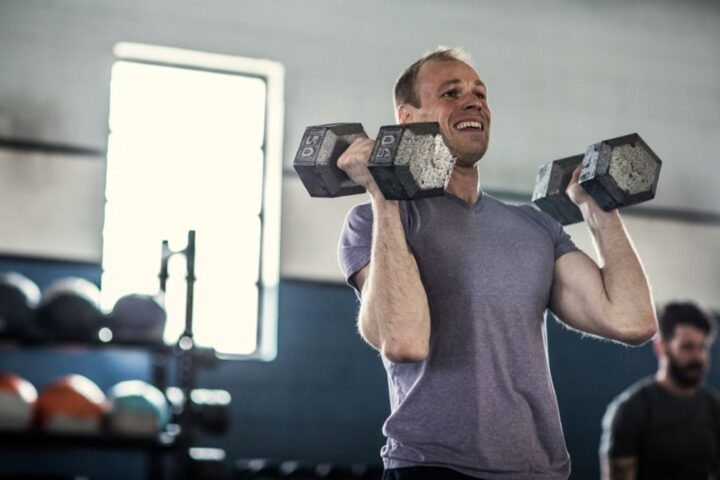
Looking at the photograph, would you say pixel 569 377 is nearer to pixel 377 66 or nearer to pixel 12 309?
pixel 377 66

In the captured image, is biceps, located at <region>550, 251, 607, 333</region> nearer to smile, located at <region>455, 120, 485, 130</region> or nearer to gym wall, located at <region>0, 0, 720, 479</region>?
smile, located at <region>455, 120, 485, 130</region>

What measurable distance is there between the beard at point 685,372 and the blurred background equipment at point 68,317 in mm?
2265

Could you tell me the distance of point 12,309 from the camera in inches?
153

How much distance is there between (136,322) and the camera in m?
3.97

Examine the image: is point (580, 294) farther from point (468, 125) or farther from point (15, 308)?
point (15, 308)

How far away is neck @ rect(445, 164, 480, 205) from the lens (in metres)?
2.07

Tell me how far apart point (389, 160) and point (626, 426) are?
8.21ft

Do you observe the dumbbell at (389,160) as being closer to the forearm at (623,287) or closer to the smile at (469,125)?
the smile at (469,125)

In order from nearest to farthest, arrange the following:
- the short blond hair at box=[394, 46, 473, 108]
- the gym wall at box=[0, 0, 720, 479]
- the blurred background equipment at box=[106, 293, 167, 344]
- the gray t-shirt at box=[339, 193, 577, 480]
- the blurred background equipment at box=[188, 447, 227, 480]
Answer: the gray t-shirt at box=[339, 193, 577, 480]
the short blond hair at box=[394, 46, 473, 108]
the blurred background equipment at box=[188, 447, 227, 480]
the blurred background equipment at box=[106, 293, 167, 344]
the gym wall at box=[0, 0, 720, 479]

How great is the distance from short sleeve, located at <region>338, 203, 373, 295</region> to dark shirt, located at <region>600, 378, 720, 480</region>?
7.64 ft

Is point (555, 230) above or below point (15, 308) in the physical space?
above

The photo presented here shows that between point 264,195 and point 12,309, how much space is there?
177 cm

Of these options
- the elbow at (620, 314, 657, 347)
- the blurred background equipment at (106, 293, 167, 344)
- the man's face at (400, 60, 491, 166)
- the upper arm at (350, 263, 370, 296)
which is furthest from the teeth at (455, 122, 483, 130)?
A: the blurred background equipment at (106, 293, 167, 344)

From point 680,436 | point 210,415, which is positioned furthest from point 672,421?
point 210,415
